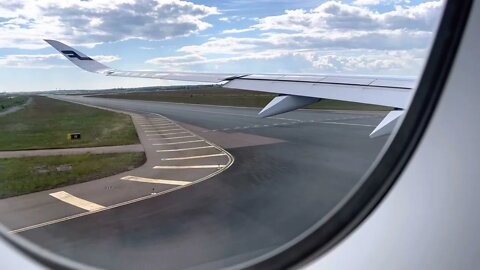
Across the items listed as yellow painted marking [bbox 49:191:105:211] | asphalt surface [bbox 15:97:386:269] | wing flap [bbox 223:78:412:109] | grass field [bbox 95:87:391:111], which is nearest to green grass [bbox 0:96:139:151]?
asphalt surface [bbox 15:97:386:269]

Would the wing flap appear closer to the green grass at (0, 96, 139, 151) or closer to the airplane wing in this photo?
the airplane wing

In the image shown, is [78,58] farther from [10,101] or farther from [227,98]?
[227,98]

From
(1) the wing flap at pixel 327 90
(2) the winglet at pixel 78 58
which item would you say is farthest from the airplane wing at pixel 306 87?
(2) the winglet at pixel 78 58

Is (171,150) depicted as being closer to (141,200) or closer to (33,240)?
(141,200)

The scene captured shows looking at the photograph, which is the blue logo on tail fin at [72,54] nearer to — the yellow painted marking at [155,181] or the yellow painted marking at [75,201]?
the yellow painted marking at [75,201]

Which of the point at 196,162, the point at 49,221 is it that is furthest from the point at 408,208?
the point at 196,162
